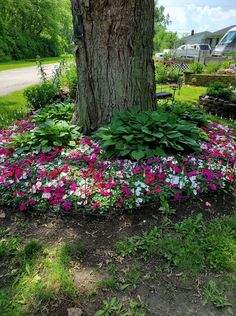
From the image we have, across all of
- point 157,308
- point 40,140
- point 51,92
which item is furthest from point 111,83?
point 51,92

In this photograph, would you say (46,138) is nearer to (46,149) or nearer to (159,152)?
(46,149)

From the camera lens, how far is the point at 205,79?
461 inches

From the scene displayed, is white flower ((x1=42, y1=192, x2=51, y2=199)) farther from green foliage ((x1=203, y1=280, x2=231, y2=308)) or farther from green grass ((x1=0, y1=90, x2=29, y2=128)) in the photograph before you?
green grass ((x1=0, y1=90, x2=29, y2=128))

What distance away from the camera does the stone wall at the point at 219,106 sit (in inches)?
247

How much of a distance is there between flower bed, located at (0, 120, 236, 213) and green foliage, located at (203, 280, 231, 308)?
0.98 meters

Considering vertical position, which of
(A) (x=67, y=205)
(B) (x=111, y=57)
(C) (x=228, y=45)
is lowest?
(C) (x=228, y=45)

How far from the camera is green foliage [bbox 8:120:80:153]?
354 cm

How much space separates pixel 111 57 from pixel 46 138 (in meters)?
1.39

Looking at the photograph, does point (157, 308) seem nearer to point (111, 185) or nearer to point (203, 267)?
point (203, 267)

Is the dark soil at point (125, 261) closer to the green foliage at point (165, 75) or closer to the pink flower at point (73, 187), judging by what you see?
the pink flower at point (73, 187)

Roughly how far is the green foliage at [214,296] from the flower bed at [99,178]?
0.98 metres

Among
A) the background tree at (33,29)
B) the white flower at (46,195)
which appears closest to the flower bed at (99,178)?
the white flower at (46,195)

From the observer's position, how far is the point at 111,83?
3568mm

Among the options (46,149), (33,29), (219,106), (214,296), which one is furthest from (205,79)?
(33,29)
